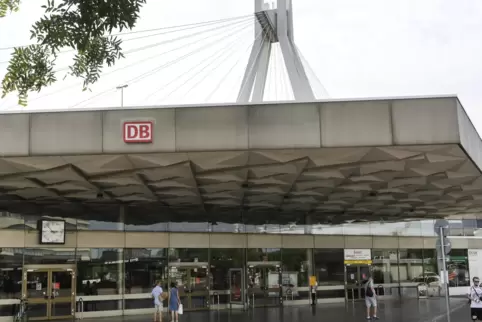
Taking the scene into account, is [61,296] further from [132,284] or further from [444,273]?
[444,273]

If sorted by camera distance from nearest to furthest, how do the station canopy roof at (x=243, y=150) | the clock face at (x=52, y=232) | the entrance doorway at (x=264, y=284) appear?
the station canopy roof at (x=243, y=150)
the clock face at (x=52, y=232)
the entrance doorway at (x=264, y=284)

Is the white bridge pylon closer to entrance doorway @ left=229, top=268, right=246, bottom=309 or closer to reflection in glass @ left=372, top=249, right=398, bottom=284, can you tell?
Answer: entrance doorway @ left=229, top=268, right=246, bottom=309

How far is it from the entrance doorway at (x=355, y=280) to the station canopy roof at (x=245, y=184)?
12.6 ft

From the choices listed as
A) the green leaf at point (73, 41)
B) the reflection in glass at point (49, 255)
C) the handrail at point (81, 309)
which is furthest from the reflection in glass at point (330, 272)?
the green leaf at point (73, 41)

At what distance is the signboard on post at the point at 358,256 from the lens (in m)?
34.0

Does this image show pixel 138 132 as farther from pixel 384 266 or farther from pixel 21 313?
pixel 384 266

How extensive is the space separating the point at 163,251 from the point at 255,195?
5.65 metres

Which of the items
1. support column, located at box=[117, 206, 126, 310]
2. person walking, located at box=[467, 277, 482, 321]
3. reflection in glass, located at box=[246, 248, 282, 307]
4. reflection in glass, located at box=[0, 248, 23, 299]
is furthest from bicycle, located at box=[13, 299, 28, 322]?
person walking, located at box=[467, 277, 482, 321]

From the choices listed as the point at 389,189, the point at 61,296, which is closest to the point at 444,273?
the point at 389,189

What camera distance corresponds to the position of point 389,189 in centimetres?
2358

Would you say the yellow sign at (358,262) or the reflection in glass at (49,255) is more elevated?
the reflection in glass at (49,255)

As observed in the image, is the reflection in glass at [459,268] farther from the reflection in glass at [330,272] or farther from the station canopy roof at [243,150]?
the station canopy roof at [243,150]

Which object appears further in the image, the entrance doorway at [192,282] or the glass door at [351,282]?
the glass door at [351,282]

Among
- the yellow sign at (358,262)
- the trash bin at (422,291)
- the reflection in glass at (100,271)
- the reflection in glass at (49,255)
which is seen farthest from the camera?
the trash bin at (422,291)
